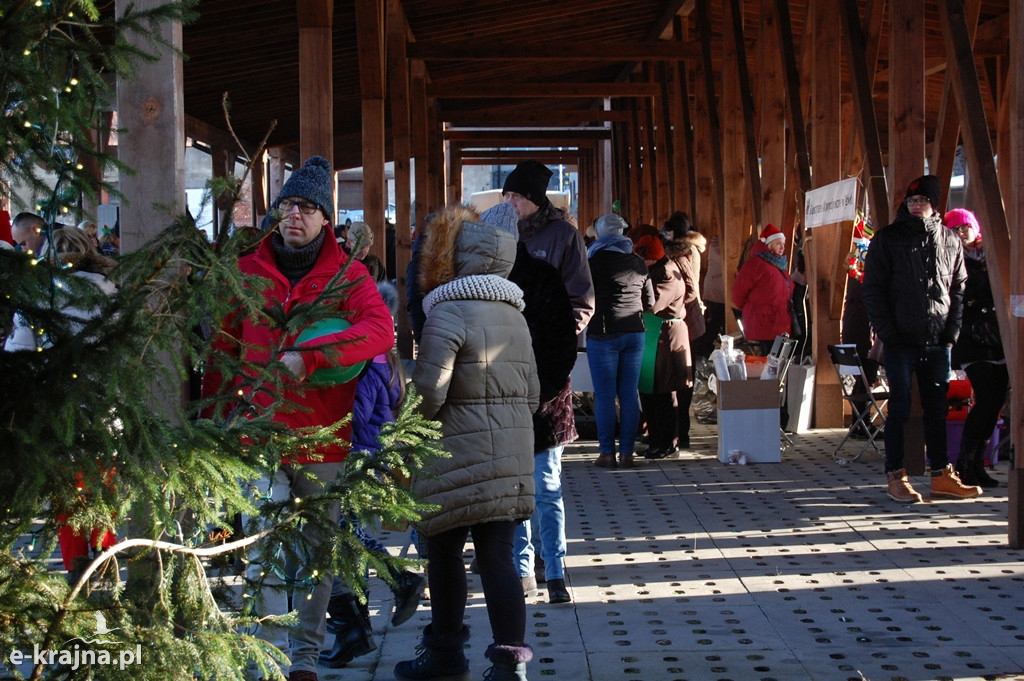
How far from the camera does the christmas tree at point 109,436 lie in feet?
6.58

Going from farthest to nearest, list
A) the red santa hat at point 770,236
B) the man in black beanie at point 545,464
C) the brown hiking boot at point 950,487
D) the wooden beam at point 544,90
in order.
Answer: the wooden beam at point 544,90, the red santa hat at point 770,236, the brown hiking boot at point 950,487, the man in black beanie at point 545,464

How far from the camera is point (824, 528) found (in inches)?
259

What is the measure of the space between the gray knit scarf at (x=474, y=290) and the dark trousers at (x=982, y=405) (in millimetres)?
4423

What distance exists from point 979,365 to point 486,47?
976 cm

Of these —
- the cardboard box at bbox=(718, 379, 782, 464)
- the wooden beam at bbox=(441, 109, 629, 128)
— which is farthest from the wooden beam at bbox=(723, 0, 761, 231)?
the wooden beam at bbox=(441, 109, 629, 128)

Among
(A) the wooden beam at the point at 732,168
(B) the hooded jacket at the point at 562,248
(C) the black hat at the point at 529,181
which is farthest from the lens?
(A) the wooden beam at the point at 732,168

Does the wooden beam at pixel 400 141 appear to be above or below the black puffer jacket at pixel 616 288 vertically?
above

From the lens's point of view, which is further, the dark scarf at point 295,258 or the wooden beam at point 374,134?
the wooden beam at point 374,134

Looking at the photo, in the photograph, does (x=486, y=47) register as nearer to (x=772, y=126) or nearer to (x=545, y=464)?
(x=772, y=126)

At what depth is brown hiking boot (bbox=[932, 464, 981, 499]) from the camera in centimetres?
728

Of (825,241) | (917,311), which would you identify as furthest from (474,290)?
(825,241)

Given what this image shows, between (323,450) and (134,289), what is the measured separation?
1682 millimetres

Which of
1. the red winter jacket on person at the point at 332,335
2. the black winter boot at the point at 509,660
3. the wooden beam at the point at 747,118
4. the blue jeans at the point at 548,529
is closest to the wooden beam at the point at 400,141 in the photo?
the wooden beam at the point at 747,118

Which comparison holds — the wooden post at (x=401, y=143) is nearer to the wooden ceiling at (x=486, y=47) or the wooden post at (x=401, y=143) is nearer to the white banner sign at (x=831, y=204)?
the wooden ceiling at (x=486, y=47)
